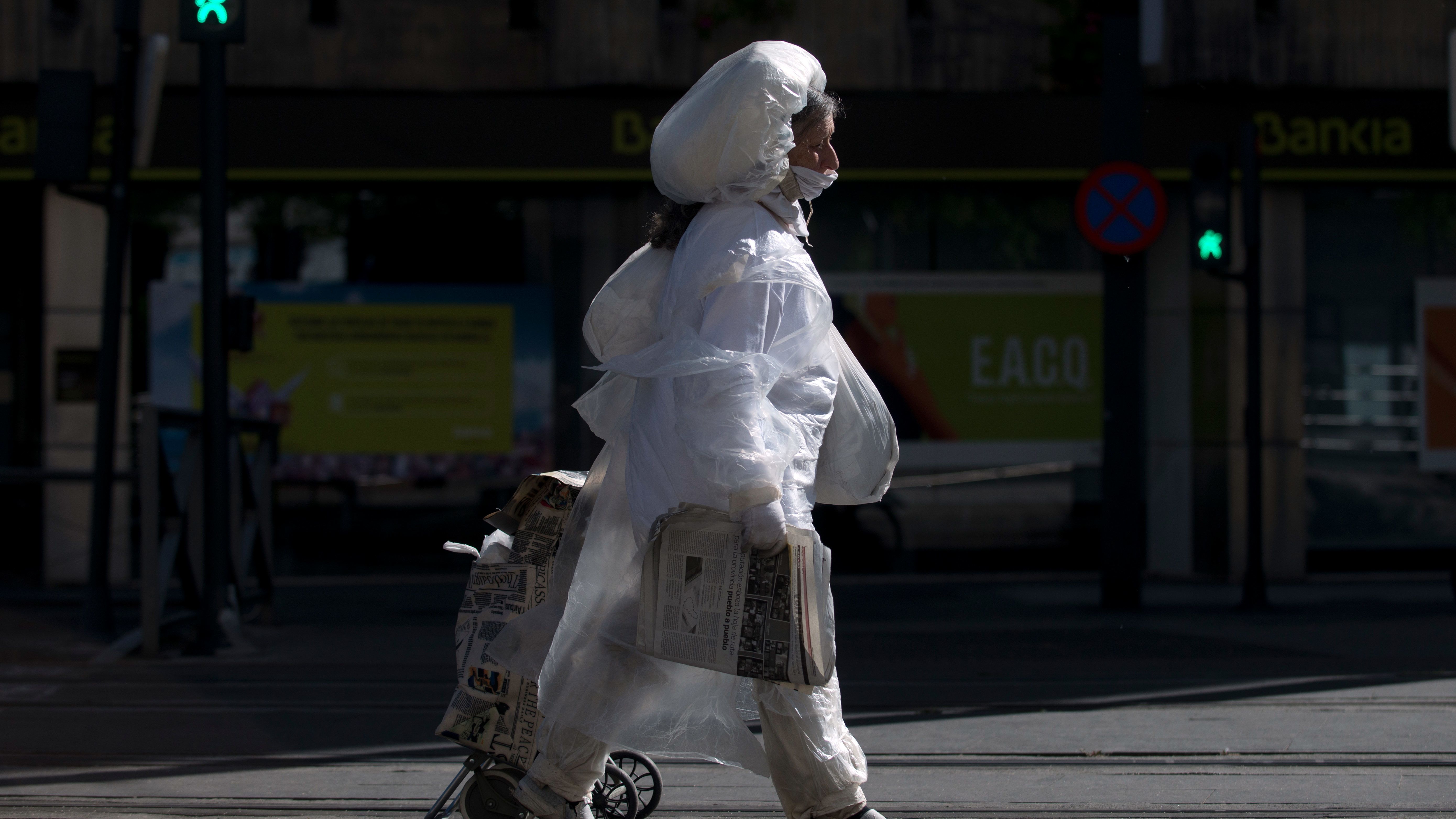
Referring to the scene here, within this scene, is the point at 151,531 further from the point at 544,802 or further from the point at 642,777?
Answer: the point at 544,802

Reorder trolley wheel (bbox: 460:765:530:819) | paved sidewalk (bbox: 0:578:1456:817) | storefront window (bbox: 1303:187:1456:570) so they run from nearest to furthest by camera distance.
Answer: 1. trolley wheel (bbox: 460:765:530:819)
2. paved sidewalk (bbox: 0:578:1456:817)
3. storefront window (bbox: 1303:187:1456:570)

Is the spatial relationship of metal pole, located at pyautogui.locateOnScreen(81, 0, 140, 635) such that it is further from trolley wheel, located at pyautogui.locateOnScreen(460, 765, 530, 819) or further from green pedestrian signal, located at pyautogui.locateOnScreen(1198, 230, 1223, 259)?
green pedestrian signal, located at pyautogui.locateOnScreen(1198, 230, 1223, 259)

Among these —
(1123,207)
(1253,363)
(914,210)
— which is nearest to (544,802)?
(1123,207)

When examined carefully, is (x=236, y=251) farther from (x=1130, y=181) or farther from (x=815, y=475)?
(x=815, y=475)

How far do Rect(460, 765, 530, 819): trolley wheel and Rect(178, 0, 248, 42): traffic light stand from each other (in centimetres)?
478

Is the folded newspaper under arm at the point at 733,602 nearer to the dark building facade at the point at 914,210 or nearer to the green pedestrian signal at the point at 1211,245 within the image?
the green pedestrian signal at the point at 1211,245

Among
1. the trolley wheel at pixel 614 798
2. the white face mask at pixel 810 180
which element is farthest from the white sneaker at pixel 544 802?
the white face mask at pixel 810 180

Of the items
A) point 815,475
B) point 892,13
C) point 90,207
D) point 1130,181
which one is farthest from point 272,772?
point 892,13

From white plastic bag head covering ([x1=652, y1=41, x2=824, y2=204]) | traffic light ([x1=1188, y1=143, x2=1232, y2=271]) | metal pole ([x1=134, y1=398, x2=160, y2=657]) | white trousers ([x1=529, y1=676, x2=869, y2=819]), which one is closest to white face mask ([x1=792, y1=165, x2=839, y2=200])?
white plastic bag head covering ([x1=652, y1=41, x2=824, y2=204])

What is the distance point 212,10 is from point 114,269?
1.65 m

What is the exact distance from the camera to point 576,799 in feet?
9.80

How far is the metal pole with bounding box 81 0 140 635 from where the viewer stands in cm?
739

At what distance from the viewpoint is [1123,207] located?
8.45m

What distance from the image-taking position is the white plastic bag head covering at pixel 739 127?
9.39 ft
